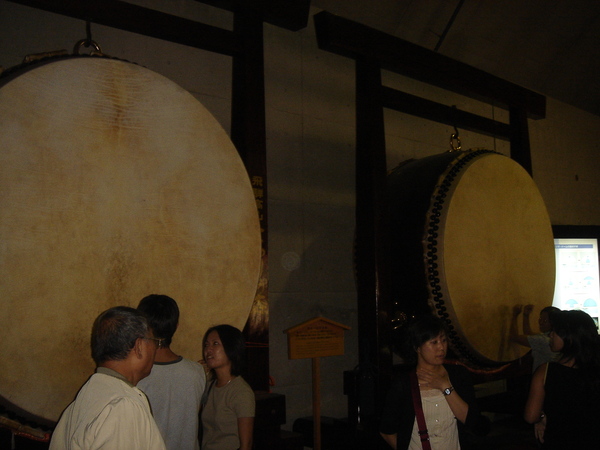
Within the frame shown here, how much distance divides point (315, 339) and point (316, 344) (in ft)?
0.07

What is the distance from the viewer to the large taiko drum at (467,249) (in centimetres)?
242

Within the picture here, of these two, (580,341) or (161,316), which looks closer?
(161,316)

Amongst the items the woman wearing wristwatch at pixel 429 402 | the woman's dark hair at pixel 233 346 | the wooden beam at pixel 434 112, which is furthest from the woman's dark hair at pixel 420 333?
the wooden beam at pixel 434 112

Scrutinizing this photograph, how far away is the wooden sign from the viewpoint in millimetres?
2295

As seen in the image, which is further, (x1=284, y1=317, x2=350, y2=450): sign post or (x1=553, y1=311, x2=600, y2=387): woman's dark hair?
(x1=284, y1=317, x2=350, y2=450): sign post

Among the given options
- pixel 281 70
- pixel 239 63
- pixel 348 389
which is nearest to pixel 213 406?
pixel 348 389

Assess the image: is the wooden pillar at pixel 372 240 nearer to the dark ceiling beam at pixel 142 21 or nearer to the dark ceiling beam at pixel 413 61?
the dark ceiling beam at pixel 413 61

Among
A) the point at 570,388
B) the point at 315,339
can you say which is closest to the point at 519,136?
the point at 315,339

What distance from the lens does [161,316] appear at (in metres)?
1.42

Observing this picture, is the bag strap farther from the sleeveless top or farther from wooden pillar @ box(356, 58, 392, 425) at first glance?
wooden pillar @ box(356, 58, 392, 425)

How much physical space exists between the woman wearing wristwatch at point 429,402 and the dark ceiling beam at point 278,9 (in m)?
1.22

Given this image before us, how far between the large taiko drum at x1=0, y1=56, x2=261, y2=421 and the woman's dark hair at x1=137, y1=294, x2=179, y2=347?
0.15m

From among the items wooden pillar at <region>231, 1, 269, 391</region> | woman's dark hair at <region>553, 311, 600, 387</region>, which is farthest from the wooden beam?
woman's dark hair at <region>553, 311, 600, 387</region>

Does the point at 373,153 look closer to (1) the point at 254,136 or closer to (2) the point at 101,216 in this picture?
(1) the point at 254,136
